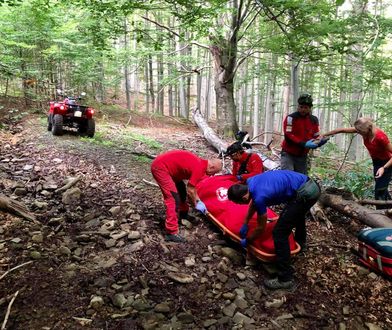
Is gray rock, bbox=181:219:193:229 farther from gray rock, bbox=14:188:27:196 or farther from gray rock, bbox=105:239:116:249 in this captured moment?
gray rock, bbox=14:188:27:196

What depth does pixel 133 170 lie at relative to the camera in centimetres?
688

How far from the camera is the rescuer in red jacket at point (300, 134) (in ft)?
16.9

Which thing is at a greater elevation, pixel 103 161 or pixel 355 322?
pixel 103 161

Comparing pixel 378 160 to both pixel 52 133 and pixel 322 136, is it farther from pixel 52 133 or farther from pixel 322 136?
pixel 52 133

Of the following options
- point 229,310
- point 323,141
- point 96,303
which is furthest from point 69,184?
point 323,141

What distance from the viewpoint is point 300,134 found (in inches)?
206

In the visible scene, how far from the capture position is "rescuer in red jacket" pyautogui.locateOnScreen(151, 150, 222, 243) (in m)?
4.55

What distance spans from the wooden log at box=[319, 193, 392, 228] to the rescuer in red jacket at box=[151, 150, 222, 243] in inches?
90.6

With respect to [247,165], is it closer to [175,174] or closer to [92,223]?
[175,174]

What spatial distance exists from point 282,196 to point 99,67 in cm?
1301

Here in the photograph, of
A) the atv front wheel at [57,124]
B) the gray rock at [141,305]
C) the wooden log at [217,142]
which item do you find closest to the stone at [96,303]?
the gray rock at [141,305]

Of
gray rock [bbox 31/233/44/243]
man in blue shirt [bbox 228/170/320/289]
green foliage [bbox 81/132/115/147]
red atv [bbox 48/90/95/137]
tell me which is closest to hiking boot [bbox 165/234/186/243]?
man in blue shirt [bbox 228/170/320/289]

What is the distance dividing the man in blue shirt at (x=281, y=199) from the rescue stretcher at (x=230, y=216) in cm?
20

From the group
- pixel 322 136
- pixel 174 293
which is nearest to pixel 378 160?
pixel 322 136
